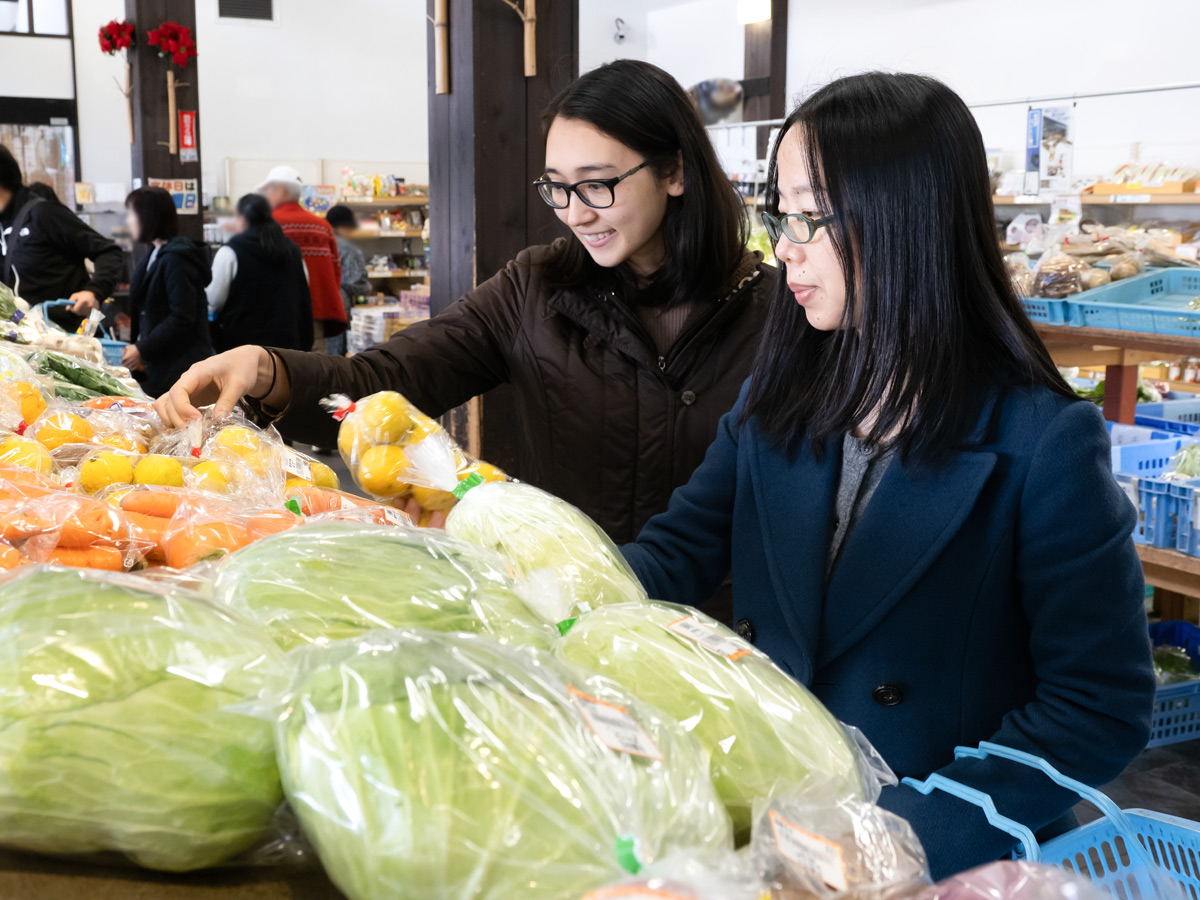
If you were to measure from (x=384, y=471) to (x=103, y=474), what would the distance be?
36cm

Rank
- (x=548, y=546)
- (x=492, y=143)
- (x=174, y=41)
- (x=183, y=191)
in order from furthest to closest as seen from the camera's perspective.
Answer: (x=183, y=191)
(x=174, y=41)
(x=492, y=143)
(x=548, y=546)

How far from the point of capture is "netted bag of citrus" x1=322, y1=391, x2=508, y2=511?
4.52 feet

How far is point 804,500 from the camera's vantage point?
1.45 m

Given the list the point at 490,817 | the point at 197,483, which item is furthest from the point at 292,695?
the point at 197,483

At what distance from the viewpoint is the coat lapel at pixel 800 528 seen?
141 cm

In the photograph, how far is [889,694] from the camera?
1357 mm

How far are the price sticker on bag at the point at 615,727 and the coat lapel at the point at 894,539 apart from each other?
0.81m

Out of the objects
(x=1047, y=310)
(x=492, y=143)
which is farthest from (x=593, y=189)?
(x=1047, y=310)

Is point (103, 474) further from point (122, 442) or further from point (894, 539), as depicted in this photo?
point (894, 539)

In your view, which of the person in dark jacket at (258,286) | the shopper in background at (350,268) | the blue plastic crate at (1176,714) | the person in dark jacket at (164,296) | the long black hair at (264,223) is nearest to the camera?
the blue plastic crate at (1176,714)

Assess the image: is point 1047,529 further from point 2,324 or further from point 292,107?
point 292,107

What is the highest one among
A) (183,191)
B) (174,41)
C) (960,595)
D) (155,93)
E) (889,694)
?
(174,41)

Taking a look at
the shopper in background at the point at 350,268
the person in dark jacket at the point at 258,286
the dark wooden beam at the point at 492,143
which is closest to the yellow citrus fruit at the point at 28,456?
the dark wooden beam at the point at 492,143

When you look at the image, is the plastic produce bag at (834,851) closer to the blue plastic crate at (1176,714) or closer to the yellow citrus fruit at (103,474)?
the yellow citrus fruit at (103,474)
